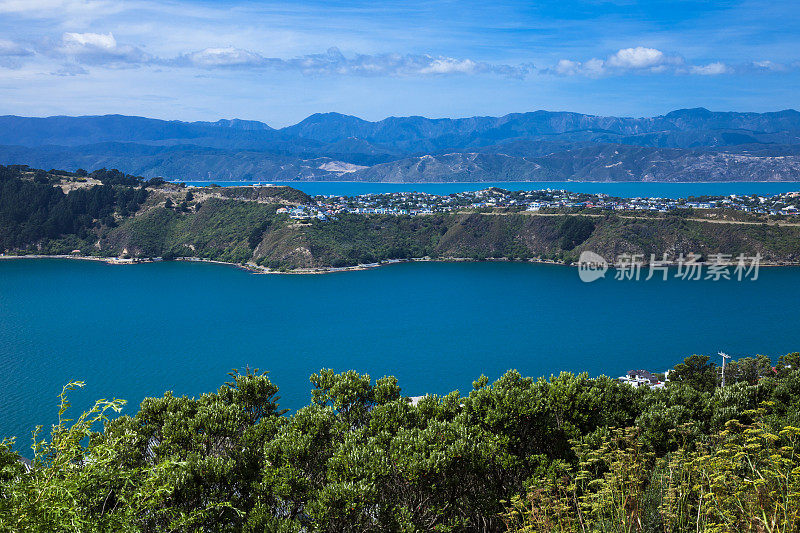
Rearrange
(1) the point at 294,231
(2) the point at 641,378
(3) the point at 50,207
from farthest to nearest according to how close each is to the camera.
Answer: (3) the point at 50,207
(1) the point at 294,231
(2) the point at 641,378

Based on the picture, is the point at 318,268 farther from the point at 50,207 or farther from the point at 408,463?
the point at 408,463

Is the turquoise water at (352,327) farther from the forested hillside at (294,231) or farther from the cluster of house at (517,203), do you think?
the cluster of house at (517,203)

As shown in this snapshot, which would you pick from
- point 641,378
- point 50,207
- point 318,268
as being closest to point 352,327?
point 641,378

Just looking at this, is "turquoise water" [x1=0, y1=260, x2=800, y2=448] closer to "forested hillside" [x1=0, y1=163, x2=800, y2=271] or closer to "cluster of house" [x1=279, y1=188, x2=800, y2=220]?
"forested hillside" [x1=0, y1=163, x2=800, y2=271]

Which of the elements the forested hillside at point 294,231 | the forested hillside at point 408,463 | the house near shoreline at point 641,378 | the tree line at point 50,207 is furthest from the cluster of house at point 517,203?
the forested hillside at point 408,463

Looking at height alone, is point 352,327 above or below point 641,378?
below
